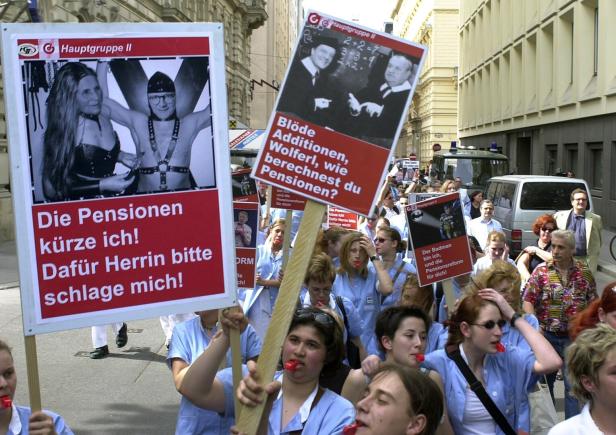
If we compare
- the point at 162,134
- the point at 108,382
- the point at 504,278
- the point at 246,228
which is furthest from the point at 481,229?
the point at 162,134

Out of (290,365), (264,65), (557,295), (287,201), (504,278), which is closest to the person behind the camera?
(290,365)

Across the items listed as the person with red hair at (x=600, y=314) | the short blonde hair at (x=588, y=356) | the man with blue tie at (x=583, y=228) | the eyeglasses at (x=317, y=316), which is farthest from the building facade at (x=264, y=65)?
the short blonde hair at (x=588, y=356)

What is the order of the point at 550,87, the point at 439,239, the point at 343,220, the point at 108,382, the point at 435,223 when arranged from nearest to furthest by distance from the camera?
the point at 439,239, the point at 435,223, the point at 108,382, the point at 343,220, the point at 550,87

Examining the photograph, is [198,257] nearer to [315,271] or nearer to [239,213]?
[315,271]

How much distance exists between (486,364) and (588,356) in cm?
93

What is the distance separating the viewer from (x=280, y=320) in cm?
320

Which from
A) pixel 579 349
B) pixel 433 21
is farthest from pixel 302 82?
pixel 433 21

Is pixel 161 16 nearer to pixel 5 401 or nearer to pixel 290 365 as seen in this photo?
pixel 290 365

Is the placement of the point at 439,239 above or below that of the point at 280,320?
below

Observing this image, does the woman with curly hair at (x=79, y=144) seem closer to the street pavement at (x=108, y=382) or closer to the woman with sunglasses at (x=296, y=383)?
the woman with sunglasses at (x=296, y=383)

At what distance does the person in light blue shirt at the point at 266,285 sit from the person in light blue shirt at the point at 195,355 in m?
2.37

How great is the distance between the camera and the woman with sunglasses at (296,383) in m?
3.47

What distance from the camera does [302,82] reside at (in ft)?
11.8

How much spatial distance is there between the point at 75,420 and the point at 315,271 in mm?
2593
